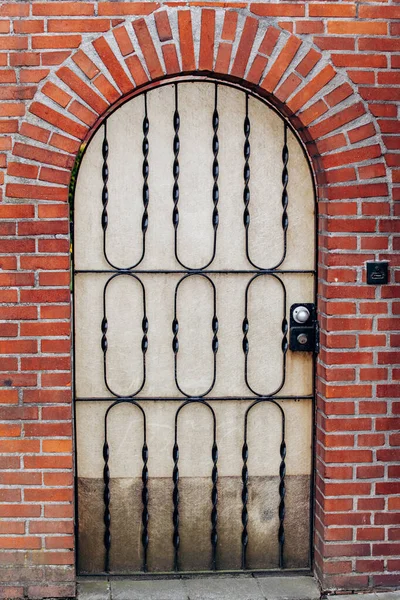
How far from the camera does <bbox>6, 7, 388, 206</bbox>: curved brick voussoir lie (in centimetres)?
388

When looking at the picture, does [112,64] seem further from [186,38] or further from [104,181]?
[104,181]

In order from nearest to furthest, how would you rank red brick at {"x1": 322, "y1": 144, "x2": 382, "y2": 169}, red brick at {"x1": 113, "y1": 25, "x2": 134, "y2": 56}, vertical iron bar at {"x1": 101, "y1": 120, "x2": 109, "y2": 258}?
red brick at {"x1": 113, "y1": 25, "x2": 134, "y2": 56}, red brick at {"x1": 322, "y1": 144, "x2": 382, "y2": 169}, vertical iron bar at {"x1": 101, "y1": 120, "x2": 109, "y2": 258}

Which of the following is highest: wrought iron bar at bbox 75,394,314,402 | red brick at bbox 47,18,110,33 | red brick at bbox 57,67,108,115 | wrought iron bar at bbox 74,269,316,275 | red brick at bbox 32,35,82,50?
red brick at bbox 47,18,110,33

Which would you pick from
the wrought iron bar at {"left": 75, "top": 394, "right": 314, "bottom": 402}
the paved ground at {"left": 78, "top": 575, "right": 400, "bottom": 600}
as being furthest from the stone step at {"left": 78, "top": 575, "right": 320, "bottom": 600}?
the wrought iron bar at {"left": 75, "top": 394, "right": 314, "bottom": 402}

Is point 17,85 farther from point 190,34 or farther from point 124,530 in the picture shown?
point 124,530

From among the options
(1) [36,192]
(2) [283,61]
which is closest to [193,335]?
(1) [36,192]

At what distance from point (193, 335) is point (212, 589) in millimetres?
1224

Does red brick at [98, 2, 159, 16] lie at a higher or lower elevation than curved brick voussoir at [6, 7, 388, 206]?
higher

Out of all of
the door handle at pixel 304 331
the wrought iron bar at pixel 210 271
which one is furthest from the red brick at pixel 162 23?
the door handle at pixel 304 331

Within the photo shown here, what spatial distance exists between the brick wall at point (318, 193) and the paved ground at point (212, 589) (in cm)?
11

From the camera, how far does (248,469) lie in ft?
14.1

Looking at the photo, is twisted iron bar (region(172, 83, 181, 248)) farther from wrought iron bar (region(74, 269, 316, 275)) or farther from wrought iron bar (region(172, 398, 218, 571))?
wrought iron bar (region(172, 398, 218, 571))

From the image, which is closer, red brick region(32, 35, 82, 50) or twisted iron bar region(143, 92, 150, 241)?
red brick region(32, 35, 82, 50)

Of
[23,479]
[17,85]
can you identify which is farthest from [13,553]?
[17,85]
